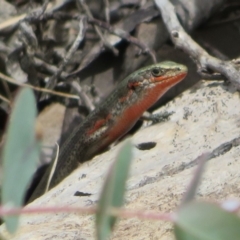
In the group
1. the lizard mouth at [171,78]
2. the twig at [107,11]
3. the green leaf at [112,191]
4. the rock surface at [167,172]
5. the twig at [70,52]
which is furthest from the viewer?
the twig at [107,11]

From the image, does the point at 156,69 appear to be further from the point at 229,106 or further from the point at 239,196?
the point at 239,196

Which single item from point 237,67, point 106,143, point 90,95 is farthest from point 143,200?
point 90,95

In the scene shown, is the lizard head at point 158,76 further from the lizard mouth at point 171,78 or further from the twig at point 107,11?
the twig at point 107,11

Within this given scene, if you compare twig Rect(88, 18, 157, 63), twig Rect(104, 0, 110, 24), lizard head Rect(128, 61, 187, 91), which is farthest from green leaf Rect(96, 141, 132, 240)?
twig Rect(104, 0, 110, 24)

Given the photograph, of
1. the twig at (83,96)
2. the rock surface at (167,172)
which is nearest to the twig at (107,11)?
the twig at (83,96)

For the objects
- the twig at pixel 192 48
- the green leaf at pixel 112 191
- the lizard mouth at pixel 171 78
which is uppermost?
the green leaf at pixel 112 191

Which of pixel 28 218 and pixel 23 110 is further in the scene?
pixel 28 218

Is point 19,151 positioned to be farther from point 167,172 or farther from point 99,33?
point 99,33
